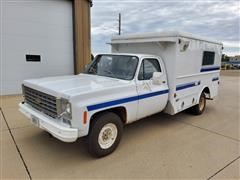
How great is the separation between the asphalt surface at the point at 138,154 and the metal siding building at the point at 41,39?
3.70 m

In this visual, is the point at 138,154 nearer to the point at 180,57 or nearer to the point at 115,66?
the point at 115,66

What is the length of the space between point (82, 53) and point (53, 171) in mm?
7521

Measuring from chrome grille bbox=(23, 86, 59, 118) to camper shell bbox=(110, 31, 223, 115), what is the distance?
280 centimetres

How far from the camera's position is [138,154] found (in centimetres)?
361

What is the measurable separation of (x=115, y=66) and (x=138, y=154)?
1.99m

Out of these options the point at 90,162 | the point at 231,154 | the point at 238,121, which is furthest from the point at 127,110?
the point at 238,121

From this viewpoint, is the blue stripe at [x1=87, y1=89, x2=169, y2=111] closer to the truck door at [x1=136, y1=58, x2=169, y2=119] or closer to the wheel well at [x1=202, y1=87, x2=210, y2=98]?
the truck door at [x1=136, y1=58, x2=169, y2=119]

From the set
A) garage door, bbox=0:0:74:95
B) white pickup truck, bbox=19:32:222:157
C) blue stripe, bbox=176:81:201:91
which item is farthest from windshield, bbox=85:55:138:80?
garage door, bbox=0:0:74:95

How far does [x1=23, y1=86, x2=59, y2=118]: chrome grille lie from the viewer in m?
3.11

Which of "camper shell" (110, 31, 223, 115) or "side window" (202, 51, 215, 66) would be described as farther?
"side window" (202, 51, 215, 66)

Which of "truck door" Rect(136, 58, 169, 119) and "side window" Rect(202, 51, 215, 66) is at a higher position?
"side window" Rect(202, 51, 215, 66)

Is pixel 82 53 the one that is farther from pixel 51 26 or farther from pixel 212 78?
pixel 212 78

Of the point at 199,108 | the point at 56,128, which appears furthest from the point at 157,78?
the point at 199,108

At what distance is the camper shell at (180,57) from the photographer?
15.0 feet
